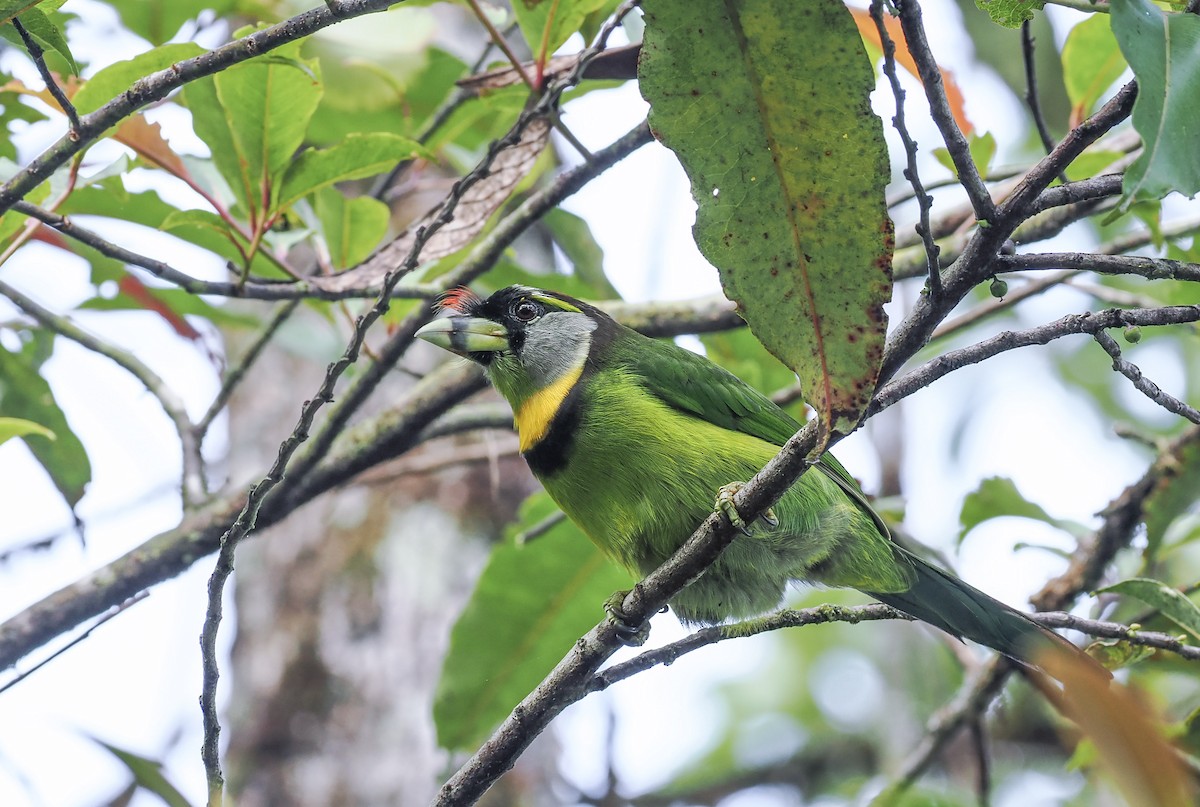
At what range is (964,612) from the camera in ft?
9.39

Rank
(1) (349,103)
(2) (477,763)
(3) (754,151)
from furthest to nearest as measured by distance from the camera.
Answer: (1) (349,103), (2) (477,763), (3) (754,151)

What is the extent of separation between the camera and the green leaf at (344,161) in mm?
2633

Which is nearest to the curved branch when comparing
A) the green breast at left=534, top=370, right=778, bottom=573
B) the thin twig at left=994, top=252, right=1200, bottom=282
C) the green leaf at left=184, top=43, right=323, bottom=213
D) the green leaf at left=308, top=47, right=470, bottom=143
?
the green leaf at left=184, top=43, right=323, bottom=213

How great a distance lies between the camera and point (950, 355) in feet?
5.16

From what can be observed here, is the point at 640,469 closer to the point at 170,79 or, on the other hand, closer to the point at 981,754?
the point at 170,79

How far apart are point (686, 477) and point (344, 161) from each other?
110 cm

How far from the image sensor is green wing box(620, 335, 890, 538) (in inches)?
112

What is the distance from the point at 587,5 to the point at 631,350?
881mm

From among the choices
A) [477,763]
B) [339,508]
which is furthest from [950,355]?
[339,508]

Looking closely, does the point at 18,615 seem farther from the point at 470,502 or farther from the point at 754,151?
the point at 470,502

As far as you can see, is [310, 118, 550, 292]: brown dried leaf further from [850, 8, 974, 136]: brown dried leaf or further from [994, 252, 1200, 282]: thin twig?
[994, 252, 1200, 282]: thin twig

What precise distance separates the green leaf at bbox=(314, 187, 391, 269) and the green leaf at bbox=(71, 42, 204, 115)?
2.24 ft

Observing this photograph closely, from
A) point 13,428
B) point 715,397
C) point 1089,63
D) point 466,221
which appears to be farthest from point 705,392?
point 13,428

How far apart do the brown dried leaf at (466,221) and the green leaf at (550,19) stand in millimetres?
188
